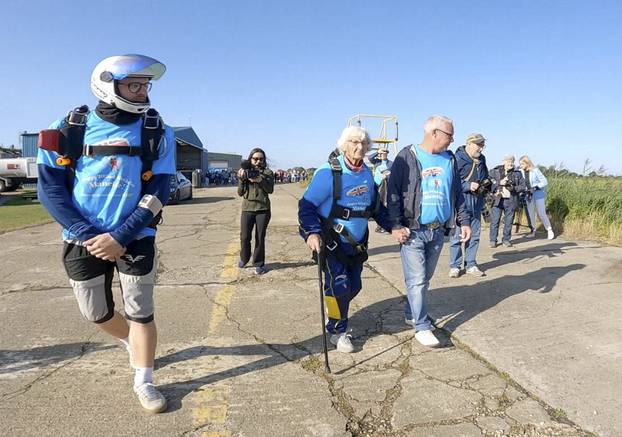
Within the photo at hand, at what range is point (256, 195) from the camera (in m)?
6.28

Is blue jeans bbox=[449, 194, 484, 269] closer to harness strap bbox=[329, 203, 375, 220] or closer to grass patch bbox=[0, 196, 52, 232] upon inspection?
harness strap bbox=[329, 203, 375, 220]

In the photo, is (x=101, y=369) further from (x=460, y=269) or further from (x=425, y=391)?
(x=460, y=269)

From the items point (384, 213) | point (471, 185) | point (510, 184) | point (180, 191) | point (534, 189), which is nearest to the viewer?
point (384, 213)

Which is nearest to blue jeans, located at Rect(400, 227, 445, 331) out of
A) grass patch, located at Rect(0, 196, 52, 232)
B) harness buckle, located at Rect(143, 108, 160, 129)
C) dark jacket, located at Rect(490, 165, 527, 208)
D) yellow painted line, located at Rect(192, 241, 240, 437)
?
yellow painted line, located at Rect(192, 241, 240, 437)

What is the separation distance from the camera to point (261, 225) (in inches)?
250

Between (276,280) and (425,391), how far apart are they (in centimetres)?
319

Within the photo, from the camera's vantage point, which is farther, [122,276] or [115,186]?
[122,276]

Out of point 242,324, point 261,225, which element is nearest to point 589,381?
point 242,324

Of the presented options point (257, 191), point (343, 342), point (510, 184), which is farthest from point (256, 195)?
point (510, 184)

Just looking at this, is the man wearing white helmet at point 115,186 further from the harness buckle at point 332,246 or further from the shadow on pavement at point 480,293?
the shadow on pavement at point 480,293

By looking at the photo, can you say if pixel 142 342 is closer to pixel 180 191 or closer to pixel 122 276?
pixel 122 276

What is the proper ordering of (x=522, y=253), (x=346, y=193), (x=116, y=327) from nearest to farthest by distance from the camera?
(x=116, y=327) → (x=346, y=193) → (x=522, y=253)

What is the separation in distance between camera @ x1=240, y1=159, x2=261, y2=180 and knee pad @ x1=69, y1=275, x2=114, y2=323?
134 inches

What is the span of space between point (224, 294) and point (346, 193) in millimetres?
2435
